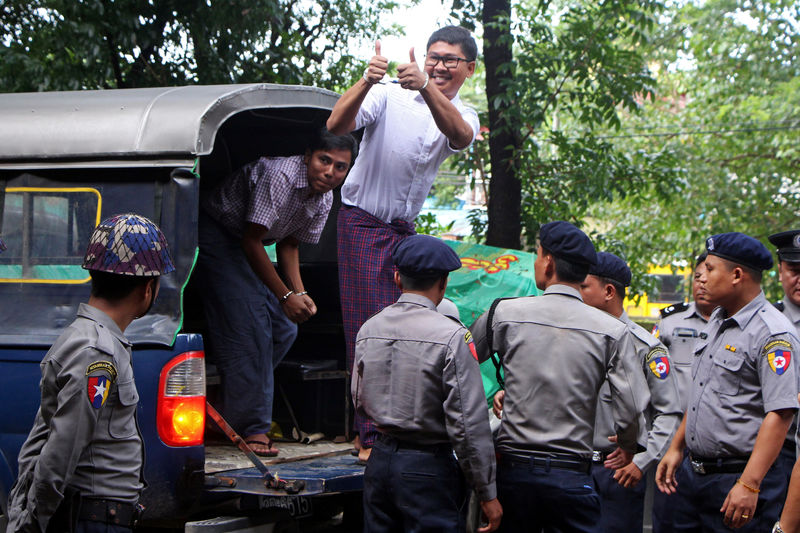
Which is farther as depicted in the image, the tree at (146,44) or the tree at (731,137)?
the tree at (731,137)

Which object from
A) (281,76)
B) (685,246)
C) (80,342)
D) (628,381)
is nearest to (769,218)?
(685,246)

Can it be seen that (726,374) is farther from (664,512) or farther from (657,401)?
(664,512)

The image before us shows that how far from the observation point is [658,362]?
4.50 metres

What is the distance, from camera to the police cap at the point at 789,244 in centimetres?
458

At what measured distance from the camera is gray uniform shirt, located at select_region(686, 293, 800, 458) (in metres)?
3.81

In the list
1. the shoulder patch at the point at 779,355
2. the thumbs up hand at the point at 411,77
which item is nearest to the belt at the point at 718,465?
the shoulder patch at the point at 779,355

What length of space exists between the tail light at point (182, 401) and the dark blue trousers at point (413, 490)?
0.84 meters

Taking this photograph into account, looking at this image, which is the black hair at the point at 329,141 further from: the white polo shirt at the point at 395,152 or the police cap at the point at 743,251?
the police cap at the point at 743,251

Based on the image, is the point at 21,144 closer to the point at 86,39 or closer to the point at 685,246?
the point at 86,39

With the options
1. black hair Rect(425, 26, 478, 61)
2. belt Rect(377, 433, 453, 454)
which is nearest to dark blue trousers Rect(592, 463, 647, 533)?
belt Rect(377, 433, 453, 454)

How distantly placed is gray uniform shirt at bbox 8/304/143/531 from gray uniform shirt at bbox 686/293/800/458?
2505 mm

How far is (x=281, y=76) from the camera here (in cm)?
980

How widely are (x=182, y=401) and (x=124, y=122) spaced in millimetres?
1356

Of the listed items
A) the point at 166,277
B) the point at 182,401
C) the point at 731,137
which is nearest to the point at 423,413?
the point at 182,401
